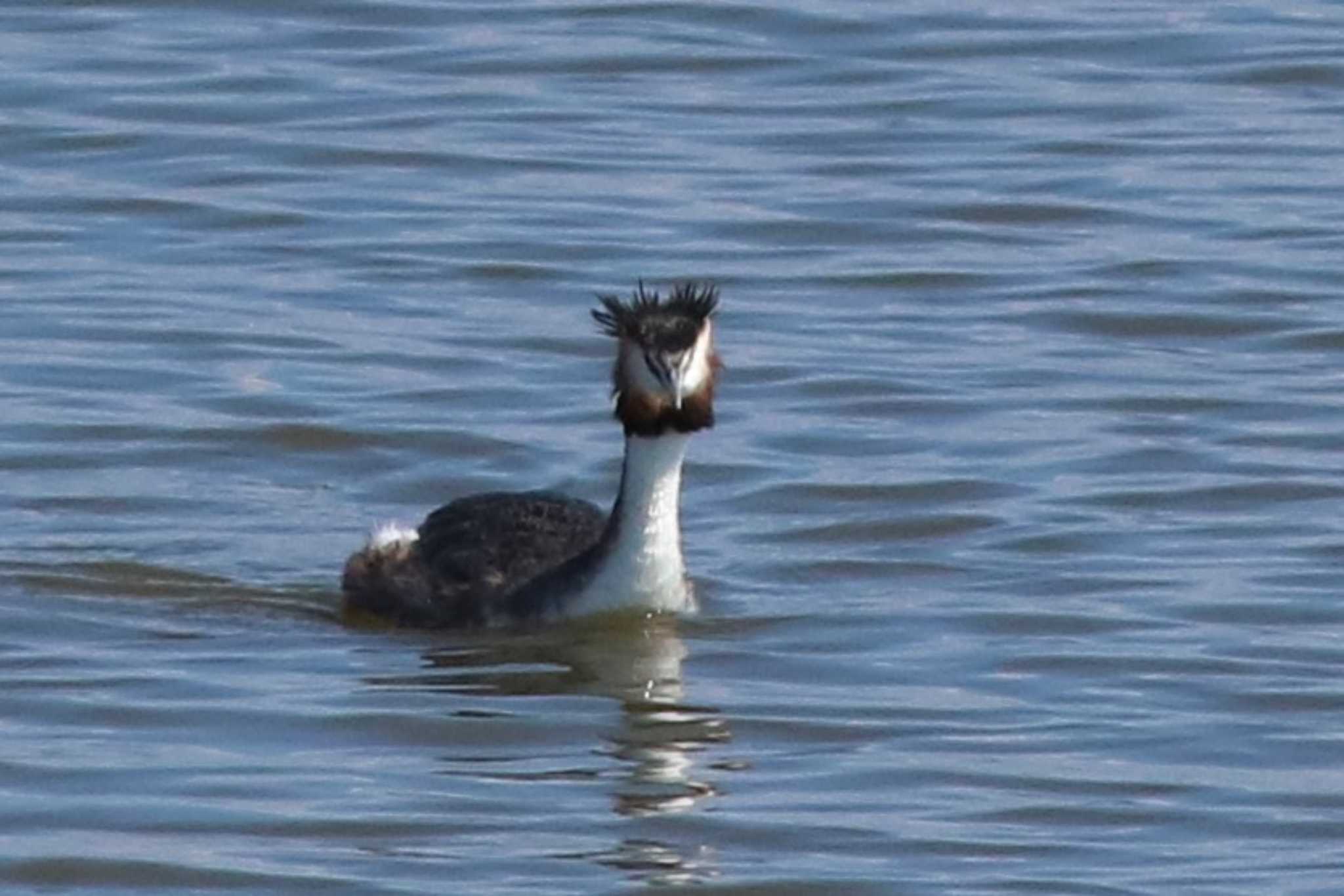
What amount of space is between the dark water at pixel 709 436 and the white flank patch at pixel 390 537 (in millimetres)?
209

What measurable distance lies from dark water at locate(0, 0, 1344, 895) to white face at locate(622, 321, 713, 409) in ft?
2.55

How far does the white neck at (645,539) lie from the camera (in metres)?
12.1

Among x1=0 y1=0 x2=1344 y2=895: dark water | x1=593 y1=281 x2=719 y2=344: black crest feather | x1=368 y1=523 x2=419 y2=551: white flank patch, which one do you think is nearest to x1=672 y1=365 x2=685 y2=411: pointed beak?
x1=593 y1=281 x2=719 y2=344: black crest feather

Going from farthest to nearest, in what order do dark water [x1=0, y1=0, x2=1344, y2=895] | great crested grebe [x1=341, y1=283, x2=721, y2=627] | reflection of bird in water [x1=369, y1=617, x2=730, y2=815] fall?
great crested grebe [x1=341, y1=283, x2=721, y2=627] < reflection of bird in water [x1=369, y1=617, x2=730, y2=815] < dark water [x1=0, y1=0, x2=1344, y2=895]

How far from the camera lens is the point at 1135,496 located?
540 inches

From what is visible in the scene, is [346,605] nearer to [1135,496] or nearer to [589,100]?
[1135,496]

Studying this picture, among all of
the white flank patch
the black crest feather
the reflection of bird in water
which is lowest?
the reflection of bird in water

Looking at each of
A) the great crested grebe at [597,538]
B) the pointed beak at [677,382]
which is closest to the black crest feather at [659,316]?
the great crested grebe at [597,538]

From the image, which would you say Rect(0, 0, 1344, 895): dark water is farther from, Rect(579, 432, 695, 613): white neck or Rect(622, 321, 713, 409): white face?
Rect(622, 321, 713, 409): white face

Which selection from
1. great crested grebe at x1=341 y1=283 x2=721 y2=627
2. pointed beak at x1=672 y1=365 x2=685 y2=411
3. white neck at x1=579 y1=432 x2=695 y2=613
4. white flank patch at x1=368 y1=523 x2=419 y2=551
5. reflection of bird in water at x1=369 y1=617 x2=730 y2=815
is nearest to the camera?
reflection of bird in water at x1=369 y1=617 x2=730 y2=815

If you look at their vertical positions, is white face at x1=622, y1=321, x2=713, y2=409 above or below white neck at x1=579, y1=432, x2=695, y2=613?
above

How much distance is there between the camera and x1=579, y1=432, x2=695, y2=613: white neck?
12148 mm

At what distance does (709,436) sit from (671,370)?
9.03ft

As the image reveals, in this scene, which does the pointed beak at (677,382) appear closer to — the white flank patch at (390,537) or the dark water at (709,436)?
Result: the dark water at (709,436)
